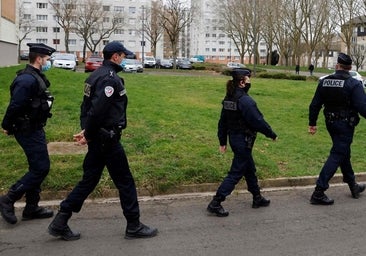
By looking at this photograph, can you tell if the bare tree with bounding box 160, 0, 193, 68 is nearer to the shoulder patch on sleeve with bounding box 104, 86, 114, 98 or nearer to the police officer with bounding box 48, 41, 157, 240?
the police officer with bounding box 48, 41, 157, 240

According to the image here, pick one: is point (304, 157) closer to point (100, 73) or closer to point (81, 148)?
point (81, 148)

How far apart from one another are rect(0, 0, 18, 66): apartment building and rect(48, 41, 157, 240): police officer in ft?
71.7

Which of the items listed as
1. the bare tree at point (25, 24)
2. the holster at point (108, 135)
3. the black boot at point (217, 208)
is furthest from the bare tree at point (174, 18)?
the holster at point (108, 135)

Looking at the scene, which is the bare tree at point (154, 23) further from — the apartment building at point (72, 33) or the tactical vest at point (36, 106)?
the tactical vest at point (36, 106)

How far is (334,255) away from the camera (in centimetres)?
431

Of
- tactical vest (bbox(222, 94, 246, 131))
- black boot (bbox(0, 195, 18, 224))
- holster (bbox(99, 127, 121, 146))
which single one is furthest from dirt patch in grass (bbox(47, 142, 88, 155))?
holster (bbox(99, 127, 121, 146))

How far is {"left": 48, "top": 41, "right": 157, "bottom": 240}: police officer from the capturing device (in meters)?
4.41

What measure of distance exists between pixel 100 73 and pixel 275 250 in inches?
92.8

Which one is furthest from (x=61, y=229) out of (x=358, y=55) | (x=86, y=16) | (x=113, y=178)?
(x=358, y=55)

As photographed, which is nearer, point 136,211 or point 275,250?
point 275,250

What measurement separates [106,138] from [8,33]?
2453 cm

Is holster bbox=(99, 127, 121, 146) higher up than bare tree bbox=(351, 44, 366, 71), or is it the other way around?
bare tree bbox=(351, 44, 366, 71)

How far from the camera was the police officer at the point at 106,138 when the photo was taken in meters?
4.41

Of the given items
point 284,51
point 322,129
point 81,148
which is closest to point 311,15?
point 284,51
